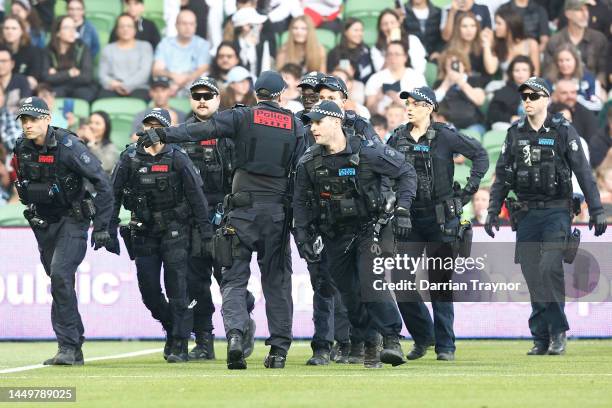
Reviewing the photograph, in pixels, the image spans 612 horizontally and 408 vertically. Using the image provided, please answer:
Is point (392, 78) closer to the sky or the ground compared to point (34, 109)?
closer to the sky

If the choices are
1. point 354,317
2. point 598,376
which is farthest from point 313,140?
point 598,376

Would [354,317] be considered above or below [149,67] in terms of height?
below

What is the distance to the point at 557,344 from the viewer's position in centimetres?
1367

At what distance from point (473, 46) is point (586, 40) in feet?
5.36

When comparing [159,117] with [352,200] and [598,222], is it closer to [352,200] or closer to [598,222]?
[352,200]

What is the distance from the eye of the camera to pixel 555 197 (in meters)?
13.7

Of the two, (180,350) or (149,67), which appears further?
(149,67)

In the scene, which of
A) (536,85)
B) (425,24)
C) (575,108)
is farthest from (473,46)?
(536,85)

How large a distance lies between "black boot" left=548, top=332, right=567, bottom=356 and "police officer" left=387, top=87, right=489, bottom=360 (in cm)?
107

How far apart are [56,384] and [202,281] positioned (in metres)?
3.84

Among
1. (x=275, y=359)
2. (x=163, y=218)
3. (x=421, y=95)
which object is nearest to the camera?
(x=275, y=359)

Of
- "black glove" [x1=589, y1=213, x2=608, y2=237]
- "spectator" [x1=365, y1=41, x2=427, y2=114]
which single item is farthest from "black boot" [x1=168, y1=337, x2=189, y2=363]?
"spectator" [x1=365, y1=41, x2=427, y2=114]

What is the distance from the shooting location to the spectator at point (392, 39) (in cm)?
2048

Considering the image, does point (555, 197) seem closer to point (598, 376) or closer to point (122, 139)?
point (598, 376)
